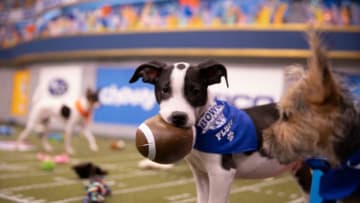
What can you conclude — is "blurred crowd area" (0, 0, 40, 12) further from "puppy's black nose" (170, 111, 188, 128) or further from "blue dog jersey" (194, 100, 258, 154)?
"puppy's black nose" (170, 111, 188, 128)

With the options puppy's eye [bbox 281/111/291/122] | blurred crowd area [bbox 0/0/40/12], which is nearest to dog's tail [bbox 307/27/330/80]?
puppy's eye [bbox 281/111/291/122]

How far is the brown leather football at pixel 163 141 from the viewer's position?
2.03 m

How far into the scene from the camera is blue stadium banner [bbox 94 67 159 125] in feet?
34.6

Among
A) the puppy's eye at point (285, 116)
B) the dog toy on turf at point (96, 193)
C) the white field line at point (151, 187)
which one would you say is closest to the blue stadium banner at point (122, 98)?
the white field line at point (151, 187)

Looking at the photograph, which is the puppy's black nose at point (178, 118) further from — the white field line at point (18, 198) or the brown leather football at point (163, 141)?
the white field line at point (18, 198)

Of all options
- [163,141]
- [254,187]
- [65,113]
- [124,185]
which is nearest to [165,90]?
[163,141]

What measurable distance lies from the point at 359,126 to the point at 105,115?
10.1 meters

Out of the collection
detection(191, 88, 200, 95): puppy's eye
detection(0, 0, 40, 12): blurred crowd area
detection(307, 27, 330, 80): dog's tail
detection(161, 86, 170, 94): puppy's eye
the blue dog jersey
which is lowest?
the blue dog jersey

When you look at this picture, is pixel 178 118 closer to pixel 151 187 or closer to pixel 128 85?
pixel 151 187

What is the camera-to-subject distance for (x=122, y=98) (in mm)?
11039

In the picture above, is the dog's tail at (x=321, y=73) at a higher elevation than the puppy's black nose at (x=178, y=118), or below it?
higher

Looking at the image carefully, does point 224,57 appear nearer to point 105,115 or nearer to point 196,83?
point 105,115

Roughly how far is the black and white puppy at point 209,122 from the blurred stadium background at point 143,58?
1633 millimetres

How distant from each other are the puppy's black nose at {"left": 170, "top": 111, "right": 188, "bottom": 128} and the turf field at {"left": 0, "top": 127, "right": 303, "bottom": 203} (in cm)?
198
